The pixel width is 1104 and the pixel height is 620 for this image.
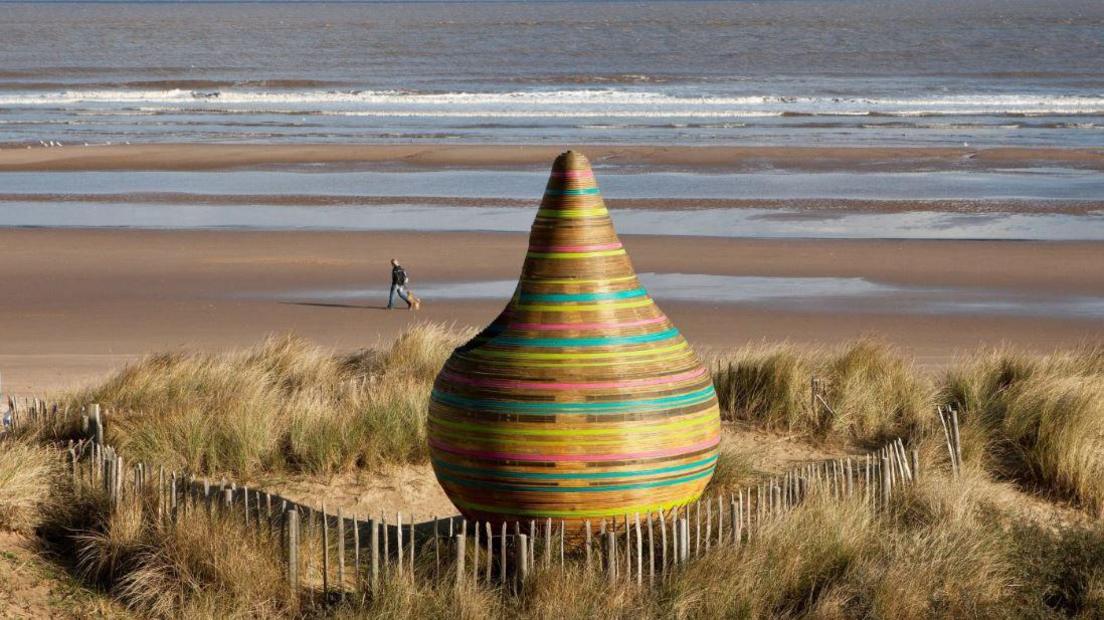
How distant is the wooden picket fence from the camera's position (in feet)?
26.0

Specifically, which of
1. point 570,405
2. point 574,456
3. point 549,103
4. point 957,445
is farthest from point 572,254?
point 549,103

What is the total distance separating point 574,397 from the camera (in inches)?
311

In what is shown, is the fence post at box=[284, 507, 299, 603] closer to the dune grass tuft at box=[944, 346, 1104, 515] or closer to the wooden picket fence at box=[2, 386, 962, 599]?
the wooden picket fence at box=[2, 386, 962, 599]

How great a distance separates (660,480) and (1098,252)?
1682 centimetres

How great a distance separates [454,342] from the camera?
13.4 meters

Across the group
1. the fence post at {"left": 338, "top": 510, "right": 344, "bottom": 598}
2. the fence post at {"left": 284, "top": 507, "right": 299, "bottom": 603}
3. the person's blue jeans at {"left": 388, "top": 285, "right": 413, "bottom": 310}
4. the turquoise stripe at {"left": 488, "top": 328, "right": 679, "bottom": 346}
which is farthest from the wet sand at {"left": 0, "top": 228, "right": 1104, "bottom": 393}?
the turquoise stripe at {"left": 488, "top": 328, "right": 679, "bottom": 346}

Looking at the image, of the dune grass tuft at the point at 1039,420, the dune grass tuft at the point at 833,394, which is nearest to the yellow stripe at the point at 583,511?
the dune grass tuft at the point at 1039,420

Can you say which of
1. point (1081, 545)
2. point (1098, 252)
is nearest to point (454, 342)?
point (1081, 545)

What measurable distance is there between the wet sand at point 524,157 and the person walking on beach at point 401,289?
54.8 feet

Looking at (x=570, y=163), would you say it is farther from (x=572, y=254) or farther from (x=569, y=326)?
(x=569, y=326)

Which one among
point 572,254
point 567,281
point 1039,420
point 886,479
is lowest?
point 886,479

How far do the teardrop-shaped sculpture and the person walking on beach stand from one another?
32.5 feet

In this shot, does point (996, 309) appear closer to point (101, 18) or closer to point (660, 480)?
point (660, 480)

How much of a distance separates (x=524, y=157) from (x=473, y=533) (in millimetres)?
28671
